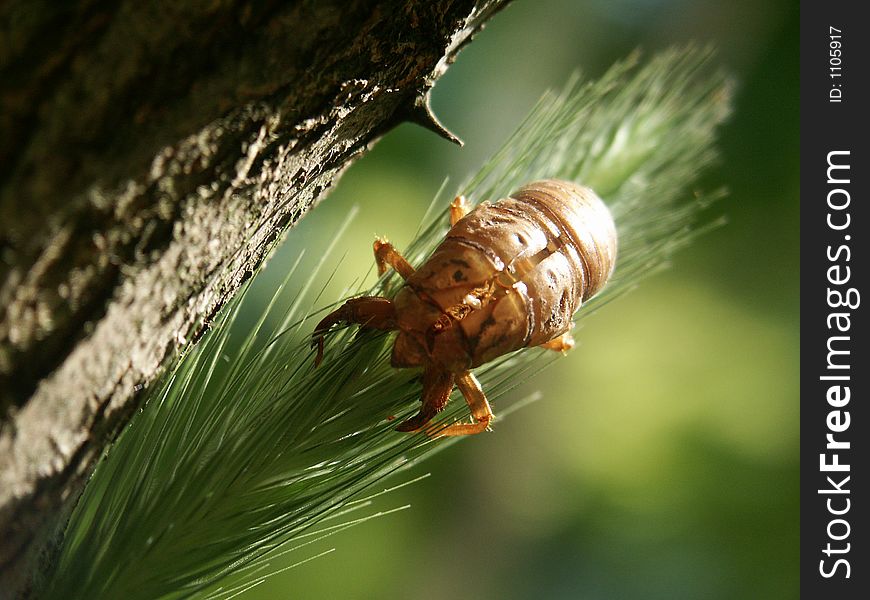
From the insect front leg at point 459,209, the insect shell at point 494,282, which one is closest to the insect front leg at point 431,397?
the insect shell at point 494,282

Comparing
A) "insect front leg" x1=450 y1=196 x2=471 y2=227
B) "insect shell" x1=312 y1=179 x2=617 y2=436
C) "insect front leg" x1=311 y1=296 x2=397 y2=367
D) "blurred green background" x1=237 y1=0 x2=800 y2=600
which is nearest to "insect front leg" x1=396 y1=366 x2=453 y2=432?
"insect shell" x1=312 y1=179 x2=617 y2=436

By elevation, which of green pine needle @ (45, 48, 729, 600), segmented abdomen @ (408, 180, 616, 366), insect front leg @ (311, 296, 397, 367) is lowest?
green pine needle @ (45, 48, 729, 600)

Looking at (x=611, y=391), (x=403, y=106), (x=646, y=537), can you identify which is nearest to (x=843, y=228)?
(x=611, y=391)

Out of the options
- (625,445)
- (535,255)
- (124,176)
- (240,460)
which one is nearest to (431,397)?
(240,460)

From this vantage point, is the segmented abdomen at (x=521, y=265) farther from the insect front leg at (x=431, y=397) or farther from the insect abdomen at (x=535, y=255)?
the insect front leg at (x=431, y=397)

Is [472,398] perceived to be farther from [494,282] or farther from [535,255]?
[535,255]

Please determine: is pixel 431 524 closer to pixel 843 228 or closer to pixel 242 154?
pixel 843 228

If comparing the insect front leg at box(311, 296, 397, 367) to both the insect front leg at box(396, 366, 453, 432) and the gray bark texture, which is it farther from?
the gray bark texture
